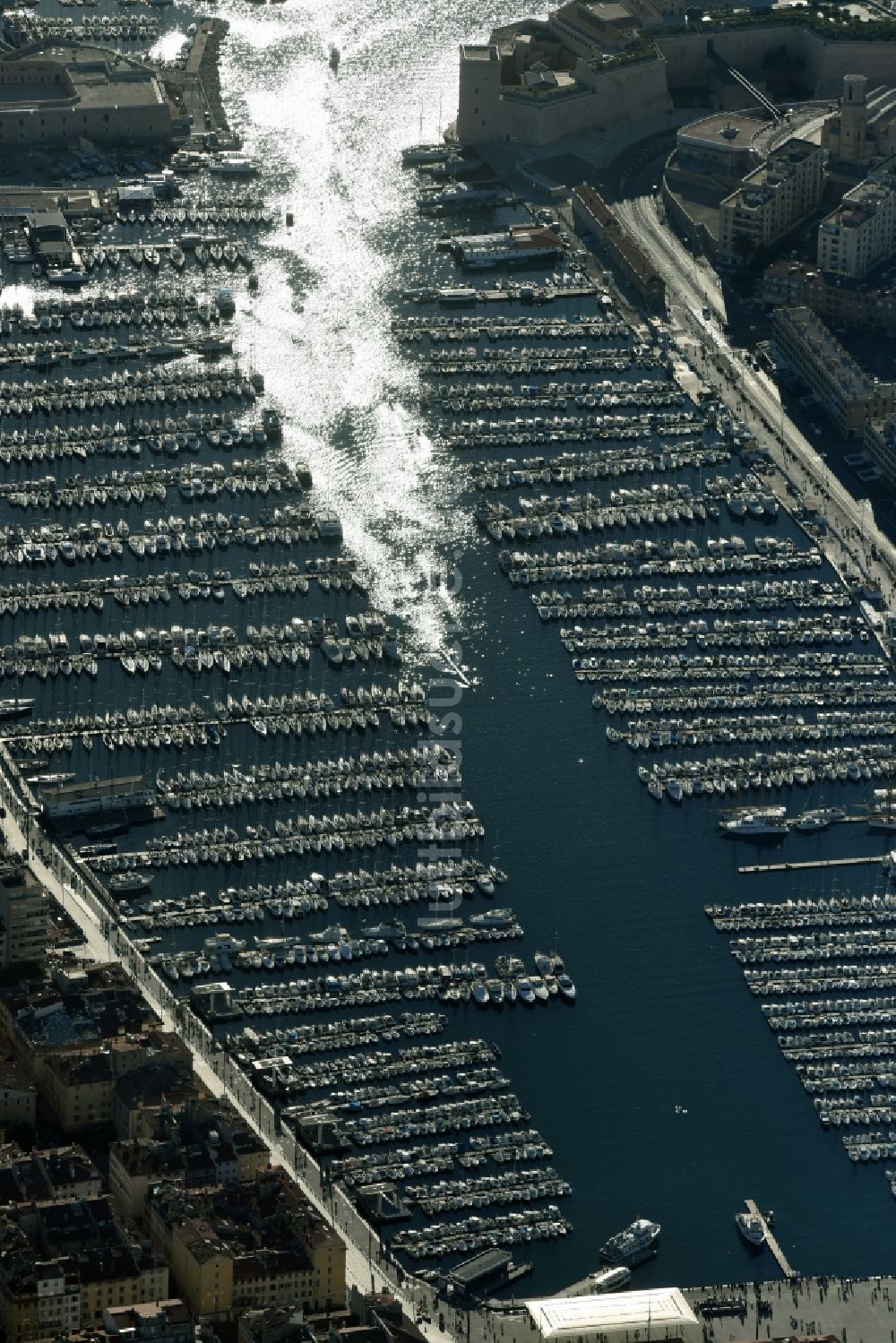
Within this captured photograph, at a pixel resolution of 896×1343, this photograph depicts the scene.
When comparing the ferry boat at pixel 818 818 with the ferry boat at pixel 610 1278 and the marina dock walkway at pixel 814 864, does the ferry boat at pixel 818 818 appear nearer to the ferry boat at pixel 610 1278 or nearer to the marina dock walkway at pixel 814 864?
the marina dock walkway at pixel 814 864

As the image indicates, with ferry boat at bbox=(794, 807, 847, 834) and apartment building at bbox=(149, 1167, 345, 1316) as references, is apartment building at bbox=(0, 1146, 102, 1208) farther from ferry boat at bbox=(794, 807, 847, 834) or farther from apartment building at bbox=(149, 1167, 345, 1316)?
ferry boat at bbox=(794, 807, 847, 834)

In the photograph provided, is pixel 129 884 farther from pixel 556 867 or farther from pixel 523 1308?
pixel 523 1308

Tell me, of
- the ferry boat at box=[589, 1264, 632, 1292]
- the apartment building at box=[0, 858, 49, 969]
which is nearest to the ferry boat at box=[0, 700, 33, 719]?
the apartment building at box=[0, 858, 49, 969]

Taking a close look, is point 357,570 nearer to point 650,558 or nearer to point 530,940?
point 650,558

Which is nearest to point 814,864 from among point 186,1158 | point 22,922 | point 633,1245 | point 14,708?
point 633,1245

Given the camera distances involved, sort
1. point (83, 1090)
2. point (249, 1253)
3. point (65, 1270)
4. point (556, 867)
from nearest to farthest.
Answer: point (65, 1270)
point (249, 1253)
point (83, 1090)
point (556, 867)

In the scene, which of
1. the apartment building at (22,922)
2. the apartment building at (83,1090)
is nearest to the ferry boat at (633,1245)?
the apartment building at (83,1090)

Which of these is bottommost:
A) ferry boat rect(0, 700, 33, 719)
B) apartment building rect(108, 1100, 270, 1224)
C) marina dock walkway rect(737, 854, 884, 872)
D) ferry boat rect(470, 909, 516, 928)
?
apartment building rect(108, 1100, 270, 1224)
